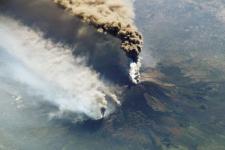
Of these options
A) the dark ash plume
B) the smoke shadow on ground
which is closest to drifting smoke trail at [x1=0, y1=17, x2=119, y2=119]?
the smoke shadow on ground

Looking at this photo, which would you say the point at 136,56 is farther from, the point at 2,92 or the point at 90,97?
the point at 2,92

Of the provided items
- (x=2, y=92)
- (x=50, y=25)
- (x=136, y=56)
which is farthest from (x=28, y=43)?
(x=2, y=92)

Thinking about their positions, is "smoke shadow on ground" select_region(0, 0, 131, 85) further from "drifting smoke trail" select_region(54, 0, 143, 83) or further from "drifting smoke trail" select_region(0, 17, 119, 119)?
"drifting smoke trail" select_region(0, 17, 119, 119)

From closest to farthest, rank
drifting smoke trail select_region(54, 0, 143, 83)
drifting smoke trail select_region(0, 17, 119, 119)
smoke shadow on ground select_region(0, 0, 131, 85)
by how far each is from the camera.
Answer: smoke shadow on ground select_region(0, 0, 131, 85) → drifting smoke trail select_region(54, 0, 143, 83) → drifting smoke trail select_region(0, 17, 119, 119)

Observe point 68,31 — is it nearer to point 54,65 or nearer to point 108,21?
point 108,21

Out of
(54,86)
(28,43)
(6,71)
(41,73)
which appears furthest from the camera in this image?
(6,71)

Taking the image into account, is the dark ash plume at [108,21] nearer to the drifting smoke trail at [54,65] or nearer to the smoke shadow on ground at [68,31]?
the smoke shadow on ground at [68,31]

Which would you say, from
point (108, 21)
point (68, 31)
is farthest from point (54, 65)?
point (108, 21)
